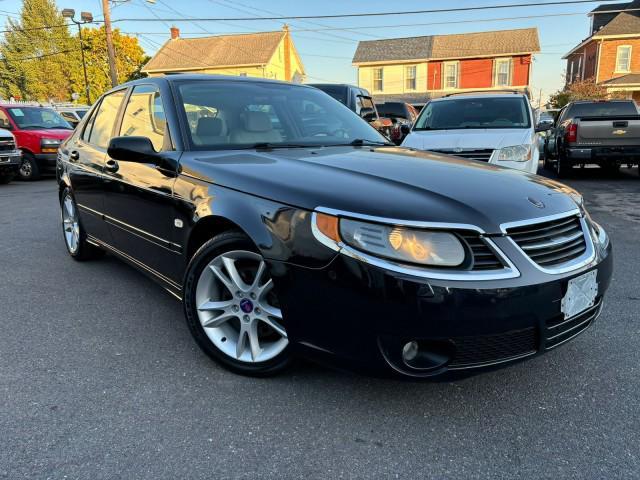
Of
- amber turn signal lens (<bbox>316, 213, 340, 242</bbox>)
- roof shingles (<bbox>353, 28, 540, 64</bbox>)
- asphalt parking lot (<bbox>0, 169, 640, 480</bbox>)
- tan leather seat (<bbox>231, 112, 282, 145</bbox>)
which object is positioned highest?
roof shingles (<bbox>353, 28, 540, 64</bbox>)

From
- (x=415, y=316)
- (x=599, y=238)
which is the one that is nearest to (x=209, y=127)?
(x=415, y=316)

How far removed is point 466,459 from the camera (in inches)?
Answer: 77.9

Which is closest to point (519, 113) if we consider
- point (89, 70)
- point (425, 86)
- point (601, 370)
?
point (601, 370)

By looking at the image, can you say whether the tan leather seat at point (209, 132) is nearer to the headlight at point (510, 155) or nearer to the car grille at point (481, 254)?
the car grille at point (481, 254)

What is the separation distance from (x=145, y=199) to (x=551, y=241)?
7.62 feet

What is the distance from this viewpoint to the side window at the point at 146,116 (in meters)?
3.17

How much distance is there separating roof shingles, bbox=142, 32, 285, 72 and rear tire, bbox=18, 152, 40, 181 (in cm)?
2341

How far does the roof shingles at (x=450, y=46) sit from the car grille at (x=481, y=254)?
109 ft

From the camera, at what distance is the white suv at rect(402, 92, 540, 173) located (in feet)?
20.7

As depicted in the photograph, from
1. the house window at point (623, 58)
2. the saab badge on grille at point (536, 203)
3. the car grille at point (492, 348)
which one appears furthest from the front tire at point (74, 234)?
the house window at point (623, 58)

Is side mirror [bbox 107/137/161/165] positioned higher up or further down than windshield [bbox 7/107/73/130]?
further down

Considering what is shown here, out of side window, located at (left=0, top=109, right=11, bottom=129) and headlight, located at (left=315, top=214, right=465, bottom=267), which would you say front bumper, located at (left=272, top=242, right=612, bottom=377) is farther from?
side window, located at (left=0, top=109, right=11, bottom=129)

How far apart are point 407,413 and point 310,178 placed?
3.82 ft

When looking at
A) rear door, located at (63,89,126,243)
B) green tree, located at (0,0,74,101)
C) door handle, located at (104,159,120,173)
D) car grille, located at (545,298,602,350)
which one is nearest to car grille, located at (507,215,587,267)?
car grille, located at (545,298,602,350)
